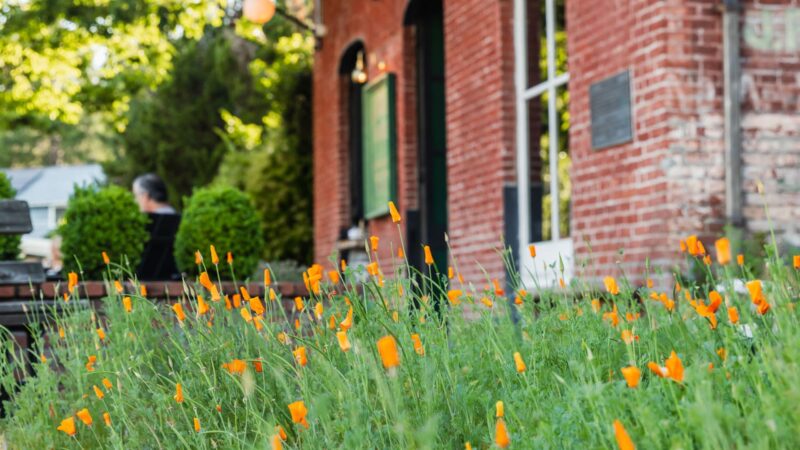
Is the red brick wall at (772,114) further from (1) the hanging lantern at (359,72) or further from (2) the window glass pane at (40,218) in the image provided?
(2) the window glass pane at (40,218)

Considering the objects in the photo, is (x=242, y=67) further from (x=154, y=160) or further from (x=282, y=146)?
(x=282, y=146)

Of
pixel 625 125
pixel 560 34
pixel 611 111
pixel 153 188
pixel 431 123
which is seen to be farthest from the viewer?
pixel 560 34

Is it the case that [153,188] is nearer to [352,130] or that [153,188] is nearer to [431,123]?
[431,123]

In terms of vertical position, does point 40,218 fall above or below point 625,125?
above

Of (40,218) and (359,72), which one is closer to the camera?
(359,72)

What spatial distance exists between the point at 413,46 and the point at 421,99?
47 centimetres

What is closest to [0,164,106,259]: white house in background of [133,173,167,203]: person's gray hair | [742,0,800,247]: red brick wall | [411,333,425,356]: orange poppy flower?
[133,173,167,203]: person's gray hair

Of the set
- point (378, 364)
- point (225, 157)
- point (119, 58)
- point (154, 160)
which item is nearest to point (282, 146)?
point (225, 157)

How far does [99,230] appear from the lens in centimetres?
701

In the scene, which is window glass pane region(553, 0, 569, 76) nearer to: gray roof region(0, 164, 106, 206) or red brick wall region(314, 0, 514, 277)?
red brick wall region(314, 0, 514, 277)

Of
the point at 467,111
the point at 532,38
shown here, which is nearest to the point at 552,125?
the point at 532,38

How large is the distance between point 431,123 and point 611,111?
157 inches

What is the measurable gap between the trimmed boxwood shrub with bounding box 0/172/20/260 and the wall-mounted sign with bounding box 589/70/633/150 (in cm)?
337

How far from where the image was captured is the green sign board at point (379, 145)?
10945 millimetres
